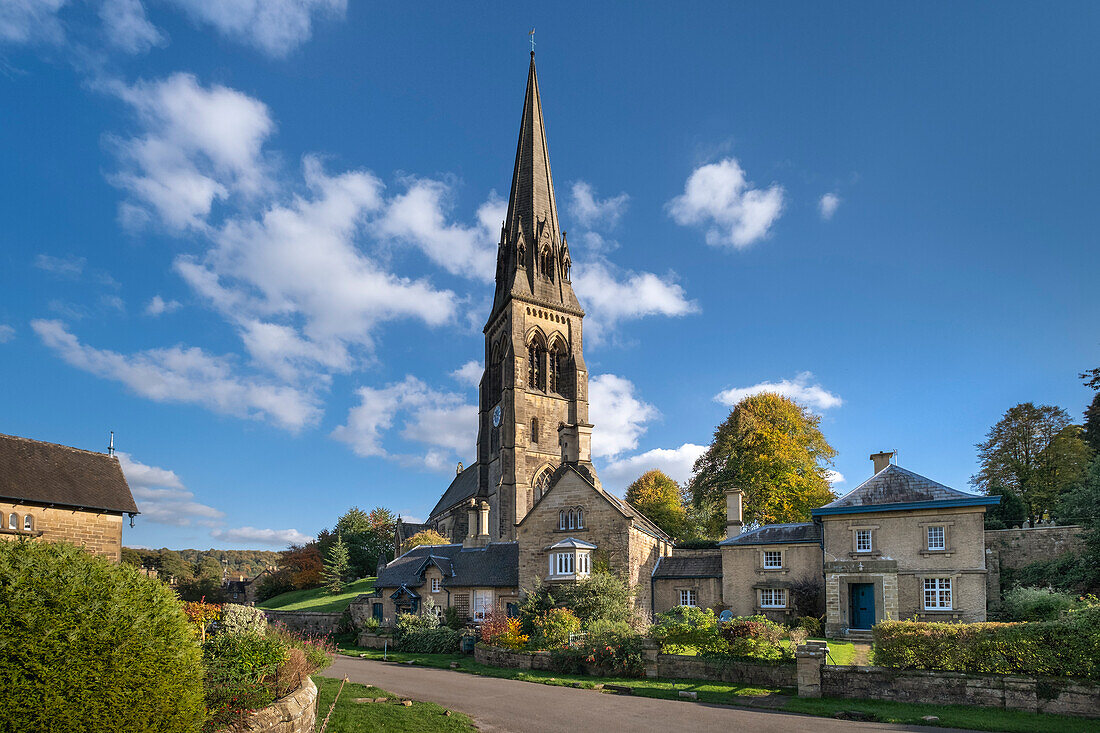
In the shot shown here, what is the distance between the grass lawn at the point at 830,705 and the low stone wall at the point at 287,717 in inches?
363

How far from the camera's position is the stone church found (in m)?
33.1

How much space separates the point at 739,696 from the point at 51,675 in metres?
14.6

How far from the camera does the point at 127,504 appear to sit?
31.3 metres

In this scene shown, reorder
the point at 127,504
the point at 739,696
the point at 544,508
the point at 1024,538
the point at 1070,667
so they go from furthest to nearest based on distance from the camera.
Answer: the point at 544,508 < the point at 127,504 < the point at 1024,538 < the point at 739,696 < the point at 1070,667

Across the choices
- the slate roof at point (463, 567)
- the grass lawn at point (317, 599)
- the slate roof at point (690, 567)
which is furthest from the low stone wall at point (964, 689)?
the grass lawn at point (317, 599)

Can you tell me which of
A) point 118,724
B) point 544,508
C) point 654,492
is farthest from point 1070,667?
point 654,492

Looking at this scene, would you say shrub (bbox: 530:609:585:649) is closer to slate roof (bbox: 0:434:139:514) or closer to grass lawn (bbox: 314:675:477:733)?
grass lawn (bbox: 314:675:477:733)

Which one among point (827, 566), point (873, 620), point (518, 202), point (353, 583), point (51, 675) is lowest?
point (353, 583)

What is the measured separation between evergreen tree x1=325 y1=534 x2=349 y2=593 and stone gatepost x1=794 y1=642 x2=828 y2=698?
45.8 metres

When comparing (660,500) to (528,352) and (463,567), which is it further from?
(463,567)

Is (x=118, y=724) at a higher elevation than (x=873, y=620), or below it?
higher

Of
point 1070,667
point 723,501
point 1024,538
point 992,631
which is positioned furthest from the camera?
point 723,501

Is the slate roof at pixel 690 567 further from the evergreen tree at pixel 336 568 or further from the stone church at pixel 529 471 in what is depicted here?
the evergreen tree at pixel 336 568

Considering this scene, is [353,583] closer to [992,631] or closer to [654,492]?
[654,492]
